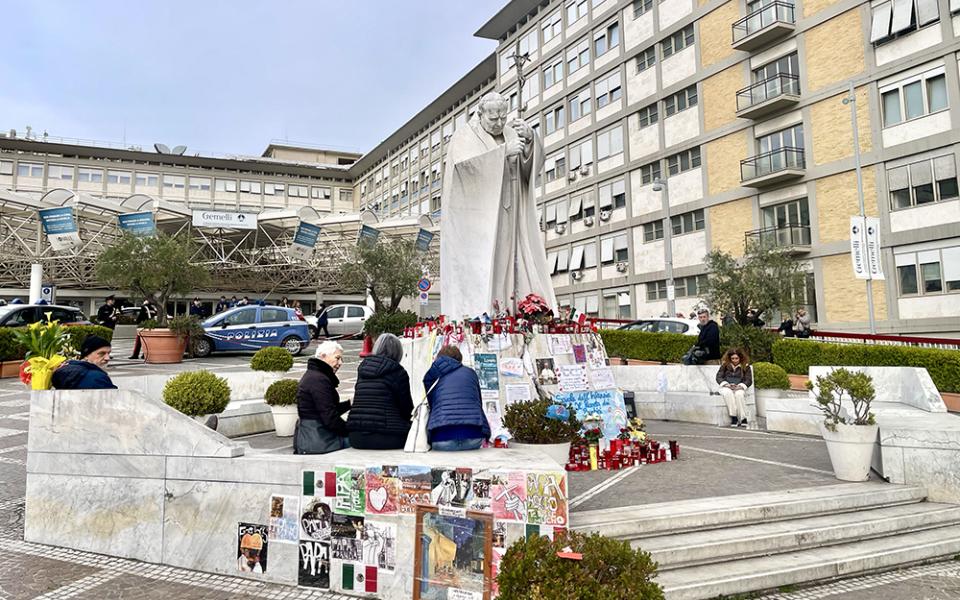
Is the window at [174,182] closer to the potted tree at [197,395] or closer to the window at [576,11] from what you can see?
the window at [576,11]

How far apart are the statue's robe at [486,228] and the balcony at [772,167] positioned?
1869 centimetres

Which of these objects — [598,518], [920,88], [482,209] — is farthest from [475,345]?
[920,88]

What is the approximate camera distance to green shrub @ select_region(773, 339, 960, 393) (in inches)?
459

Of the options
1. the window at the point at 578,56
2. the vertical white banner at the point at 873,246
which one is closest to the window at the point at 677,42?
the window at the point at 578,56

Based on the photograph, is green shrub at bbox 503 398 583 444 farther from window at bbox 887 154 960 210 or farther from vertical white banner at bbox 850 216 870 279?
window at bbox 887 154 960 210

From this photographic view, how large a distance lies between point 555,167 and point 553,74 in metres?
6.09

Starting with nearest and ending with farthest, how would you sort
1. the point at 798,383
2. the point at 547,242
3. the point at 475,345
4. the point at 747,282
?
1. the point at 475,345
2. the point at 798,383
3. the point at 747,282
4. the point at 547,242

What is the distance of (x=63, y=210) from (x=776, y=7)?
30.6 m

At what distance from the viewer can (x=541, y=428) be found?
239 inches

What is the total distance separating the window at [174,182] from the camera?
57812 mm

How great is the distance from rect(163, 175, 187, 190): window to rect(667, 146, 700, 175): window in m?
47.6

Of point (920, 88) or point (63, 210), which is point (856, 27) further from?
point (63, 210)

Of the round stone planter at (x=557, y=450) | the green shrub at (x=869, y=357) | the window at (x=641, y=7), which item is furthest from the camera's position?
the window at (x=641, y=7)

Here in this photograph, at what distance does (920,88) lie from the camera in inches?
787
